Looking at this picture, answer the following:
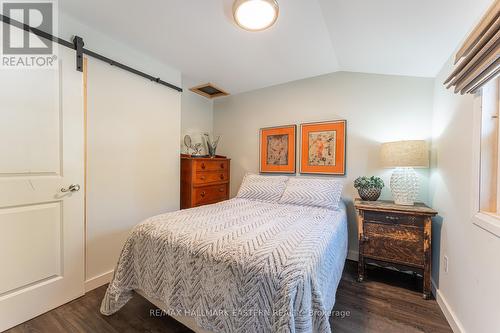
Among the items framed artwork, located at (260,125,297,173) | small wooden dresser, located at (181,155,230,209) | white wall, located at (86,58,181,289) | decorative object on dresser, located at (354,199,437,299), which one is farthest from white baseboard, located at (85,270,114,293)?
decorative object on dresser, located at (354,199,437,299)

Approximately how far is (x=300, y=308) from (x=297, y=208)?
1.30m

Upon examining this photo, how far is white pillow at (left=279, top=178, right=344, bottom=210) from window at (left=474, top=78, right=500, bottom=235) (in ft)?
3.59

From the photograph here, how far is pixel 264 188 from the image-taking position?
2.62m

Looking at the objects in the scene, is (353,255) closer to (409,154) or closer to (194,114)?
(409,154)

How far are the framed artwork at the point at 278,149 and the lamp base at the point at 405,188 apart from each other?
1228mm

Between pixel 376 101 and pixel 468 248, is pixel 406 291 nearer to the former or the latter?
pixel 468 248

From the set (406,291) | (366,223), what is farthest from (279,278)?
(406,291)

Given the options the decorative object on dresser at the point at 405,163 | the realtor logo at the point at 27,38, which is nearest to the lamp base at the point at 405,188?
the decorative object on dresser at the point at 405,163

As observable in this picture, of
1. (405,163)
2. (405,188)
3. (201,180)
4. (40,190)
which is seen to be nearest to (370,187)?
(405,188)

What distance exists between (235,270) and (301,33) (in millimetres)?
1970

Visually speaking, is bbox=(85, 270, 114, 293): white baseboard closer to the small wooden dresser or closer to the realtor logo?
the small wooden dresser

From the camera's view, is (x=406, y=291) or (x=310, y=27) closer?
(x=310, y=27)

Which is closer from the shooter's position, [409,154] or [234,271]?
[234,271]

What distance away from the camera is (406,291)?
1.88 m
